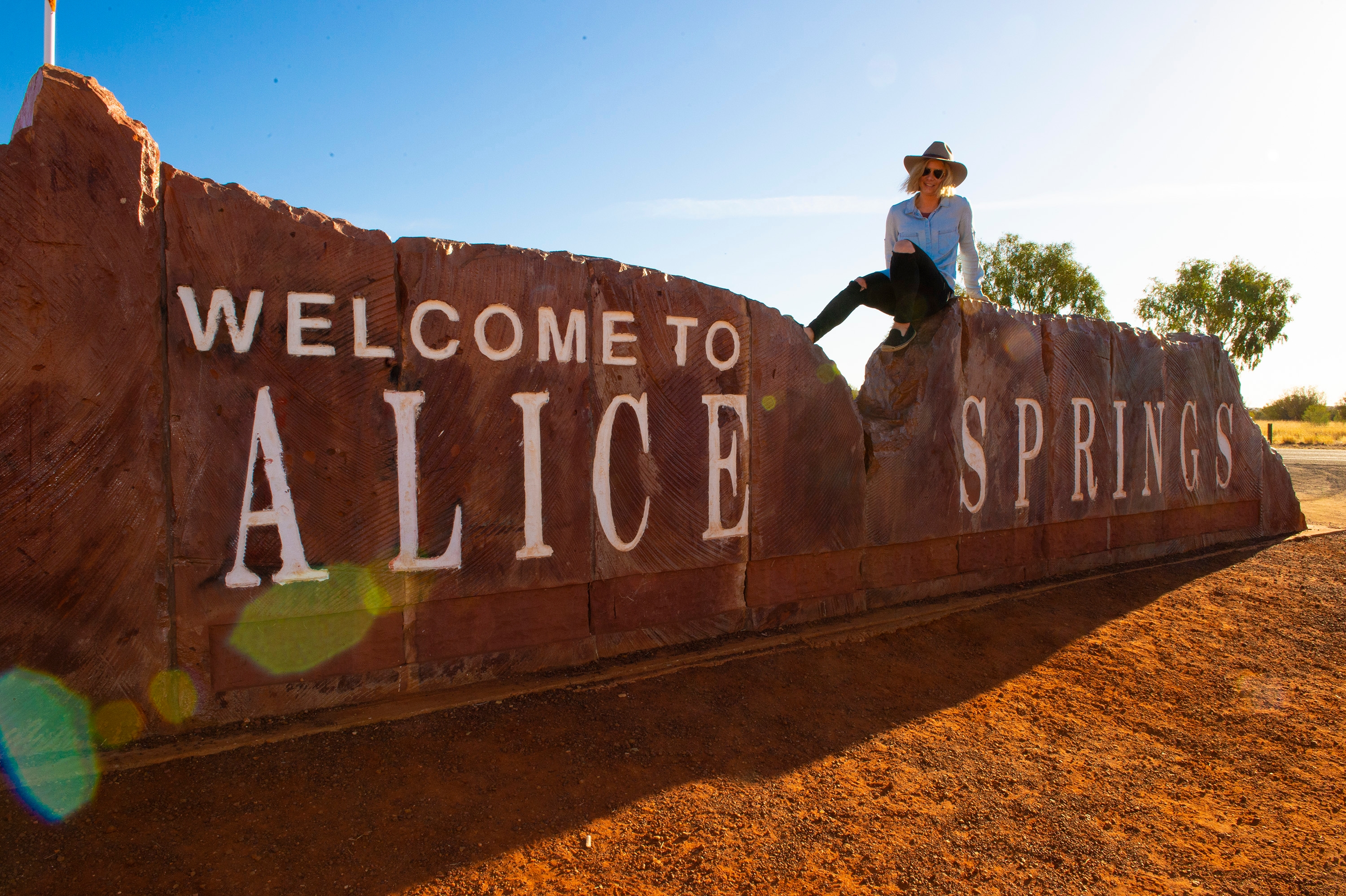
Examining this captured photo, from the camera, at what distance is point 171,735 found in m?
2.31

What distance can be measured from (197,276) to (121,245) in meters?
0.20

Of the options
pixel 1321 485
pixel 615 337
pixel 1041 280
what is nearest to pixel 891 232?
pixel 615 337

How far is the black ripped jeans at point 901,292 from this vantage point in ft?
13.2

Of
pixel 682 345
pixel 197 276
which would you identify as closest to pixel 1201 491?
pixel 682 345

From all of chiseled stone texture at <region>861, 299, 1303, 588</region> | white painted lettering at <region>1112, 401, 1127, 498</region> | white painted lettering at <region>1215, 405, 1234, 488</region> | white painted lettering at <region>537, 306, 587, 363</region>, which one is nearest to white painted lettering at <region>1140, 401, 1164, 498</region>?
chiseled stone texture at <region>861, 299, 1303, 588</region>

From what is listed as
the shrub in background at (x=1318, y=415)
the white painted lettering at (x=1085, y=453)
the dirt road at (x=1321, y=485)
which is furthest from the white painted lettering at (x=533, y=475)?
the shrub in background at (x=1318, y=415)

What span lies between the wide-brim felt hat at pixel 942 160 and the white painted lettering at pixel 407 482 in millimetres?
2968

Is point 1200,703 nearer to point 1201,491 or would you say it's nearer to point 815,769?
point 815,769

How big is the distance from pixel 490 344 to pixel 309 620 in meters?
1.09

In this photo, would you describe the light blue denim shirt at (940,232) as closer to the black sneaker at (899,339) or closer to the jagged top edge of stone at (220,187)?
the black sneaker at (899,339)

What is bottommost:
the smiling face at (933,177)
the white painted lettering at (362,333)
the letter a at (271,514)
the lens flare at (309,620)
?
the lens flare at (309,620)

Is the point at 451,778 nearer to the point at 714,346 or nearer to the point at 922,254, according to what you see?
the point at 714,346

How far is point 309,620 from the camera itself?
8.30ft

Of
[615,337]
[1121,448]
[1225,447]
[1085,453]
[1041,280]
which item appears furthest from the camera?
[1041,280]
